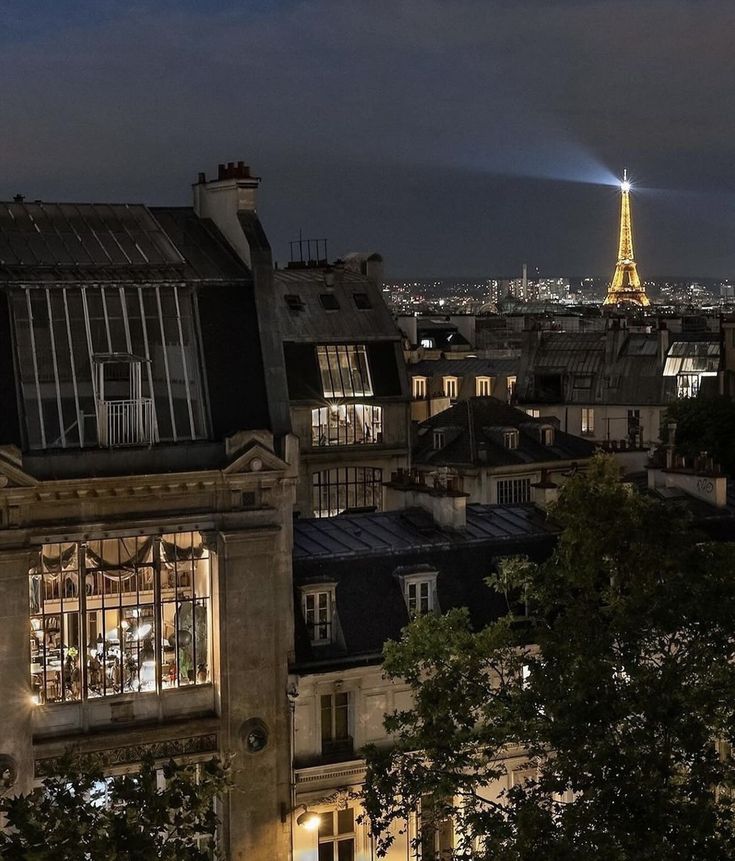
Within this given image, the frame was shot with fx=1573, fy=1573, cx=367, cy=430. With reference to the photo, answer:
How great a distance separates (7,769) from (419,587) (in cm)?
1283

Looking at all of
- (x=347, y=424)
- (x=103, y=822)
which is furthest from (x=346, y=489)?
→ (x=103, y=822)

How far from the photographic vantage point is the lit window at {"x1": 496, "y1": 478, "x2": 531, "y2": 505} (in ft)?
253

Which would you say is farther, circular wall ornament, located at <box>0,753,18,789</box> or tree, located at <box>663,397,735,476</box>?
tree, located at <box>663,397,735,476</box>

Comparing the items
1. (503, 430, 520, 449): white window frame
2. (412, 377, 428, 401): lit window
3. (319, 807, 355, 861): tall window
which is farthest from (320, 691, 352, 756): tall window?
(412, 377, 428, 401): lit window

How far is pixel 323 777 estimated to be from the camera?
42.1 m

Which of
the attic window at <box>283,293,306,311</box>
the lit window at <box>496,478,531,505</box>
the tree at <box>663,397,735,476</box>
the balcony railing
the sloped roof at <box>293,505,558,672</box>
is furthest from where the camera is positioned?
the tree at <box>663,397,735,476</box>

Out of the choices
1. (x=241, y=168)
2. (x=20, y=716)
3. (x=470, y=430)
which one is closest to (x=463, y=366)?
(x=470, y=430)

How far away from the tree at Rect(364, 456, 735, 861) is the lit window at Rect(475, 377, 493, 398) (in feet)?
246

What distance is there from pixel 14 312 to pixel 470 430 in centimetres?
4174

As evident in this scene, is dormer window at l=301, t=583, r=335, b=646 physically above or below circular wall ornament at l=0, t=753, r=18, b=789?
above

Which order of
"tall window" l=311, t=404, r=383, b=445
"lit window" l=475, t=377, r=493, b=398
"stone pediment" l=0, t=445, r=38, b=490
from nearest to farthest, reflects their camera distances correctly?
"stone pediment" l=0, t=445, r=38, b=490
"tall window" l=311, t=404, r=383, b=445
"lit window" l=475, t=377, r=493, b=398

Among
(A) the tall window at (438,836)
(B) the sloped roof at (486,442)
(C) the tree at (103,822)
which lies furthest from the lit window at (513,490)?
(C) the tree at (103,822)

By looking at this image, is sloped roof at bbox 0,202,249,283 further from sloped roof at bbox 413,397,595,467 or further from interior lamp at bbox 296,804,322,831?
sloped roof at bbox 413,397,595,467

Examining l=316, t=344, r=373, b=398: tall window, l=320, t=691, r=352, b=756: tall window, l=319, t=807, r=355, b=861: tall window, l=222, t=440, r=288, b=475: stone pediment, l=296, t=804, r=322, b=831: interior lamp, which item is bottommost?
l=319, t=807, r=355, b=861: tall window
